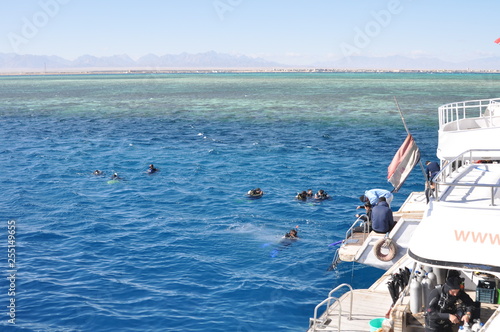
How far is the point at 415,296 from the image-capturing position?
13414 mm

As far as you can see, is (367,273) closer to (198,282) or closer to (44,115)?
(198,282)

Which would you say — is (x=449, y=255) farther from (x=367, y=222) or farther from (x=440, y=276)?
(x=367, y=222)

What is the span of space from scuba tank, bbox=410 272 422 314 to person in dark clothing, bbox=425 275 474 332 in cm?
68

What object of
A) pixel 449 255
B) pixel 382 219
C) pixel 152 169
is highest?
pixel 449 255

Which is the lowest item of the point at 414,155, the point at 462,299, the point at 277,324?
the point at 277,324

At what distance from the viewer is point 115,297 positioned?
20812 millimetres

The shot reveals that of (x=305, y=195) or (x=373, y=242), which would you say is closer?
(x=373, y=242)

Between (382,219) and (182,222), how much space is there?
13.0 m

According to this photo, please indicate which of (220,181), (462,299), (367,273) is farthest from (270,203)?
(462,299)

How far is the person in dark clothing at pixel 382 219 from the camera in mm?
20434

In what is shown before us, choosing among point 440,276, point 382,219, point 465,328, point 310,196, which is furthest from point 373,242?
point 310,196

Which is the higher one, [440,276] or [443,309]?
[440,276]

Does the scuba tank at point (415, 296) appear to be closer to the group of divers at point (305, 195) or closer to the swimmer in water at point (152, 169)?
the group of divers at point (305, 195)

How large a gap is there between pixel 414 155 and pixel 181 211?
638 inches
